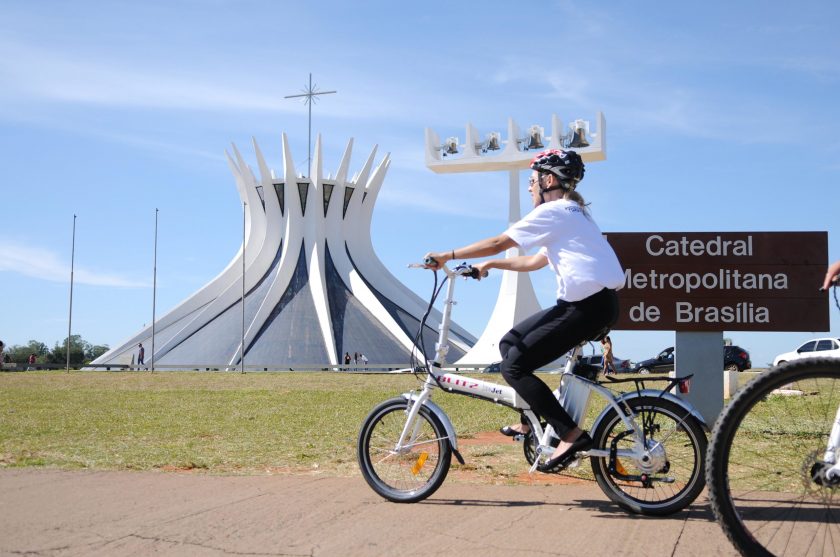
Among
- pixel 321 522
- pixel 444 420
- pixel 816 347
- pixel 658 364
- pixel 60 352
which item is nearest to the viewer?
pixel 321 522

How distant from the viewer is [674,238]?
8.63 metres

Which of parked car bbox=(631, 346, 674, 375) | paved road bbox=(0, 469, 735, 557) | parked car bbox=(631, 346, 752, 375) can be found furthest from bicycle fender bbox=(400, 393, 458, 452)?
parked car bbox=(631, 346, 674, 375)

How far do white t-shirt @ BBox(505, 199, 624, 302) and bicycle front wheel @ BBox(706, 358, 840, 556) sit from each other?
1.09 meters

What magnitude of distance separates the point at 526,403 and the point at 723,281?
14.8 feet

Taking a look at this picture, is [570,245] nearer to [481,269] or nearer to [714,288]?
[481,269]

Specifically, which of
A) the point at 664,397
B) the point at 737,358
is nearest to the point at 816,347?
the point at 737,358

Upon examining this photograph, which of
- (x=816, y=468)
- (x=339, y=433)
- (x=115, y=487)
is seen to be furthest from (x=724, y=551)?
(x=339, y=433)

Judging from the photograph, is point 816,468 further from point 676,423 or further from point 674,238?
point 674,238

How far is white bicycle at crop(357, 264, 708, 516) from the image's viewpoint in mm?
4520

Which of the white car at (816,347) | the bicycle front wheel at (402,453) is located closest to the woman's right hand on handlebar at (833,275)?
the bicycle front wheel at (402,453)

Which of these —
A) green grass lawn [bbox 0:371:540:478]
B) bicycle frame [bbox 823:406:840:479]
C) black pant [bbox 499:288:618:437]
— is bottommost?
green grass lawn [bbox 0:371:540:478]

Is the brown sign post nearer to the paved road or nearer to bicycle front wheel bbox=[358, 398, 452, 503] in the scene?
the paved road

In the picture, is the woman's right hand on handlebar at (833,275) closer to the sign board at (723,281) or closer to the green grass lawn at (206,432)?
the green grass lawn at (206,432)

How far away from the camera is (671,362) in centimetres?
3809
